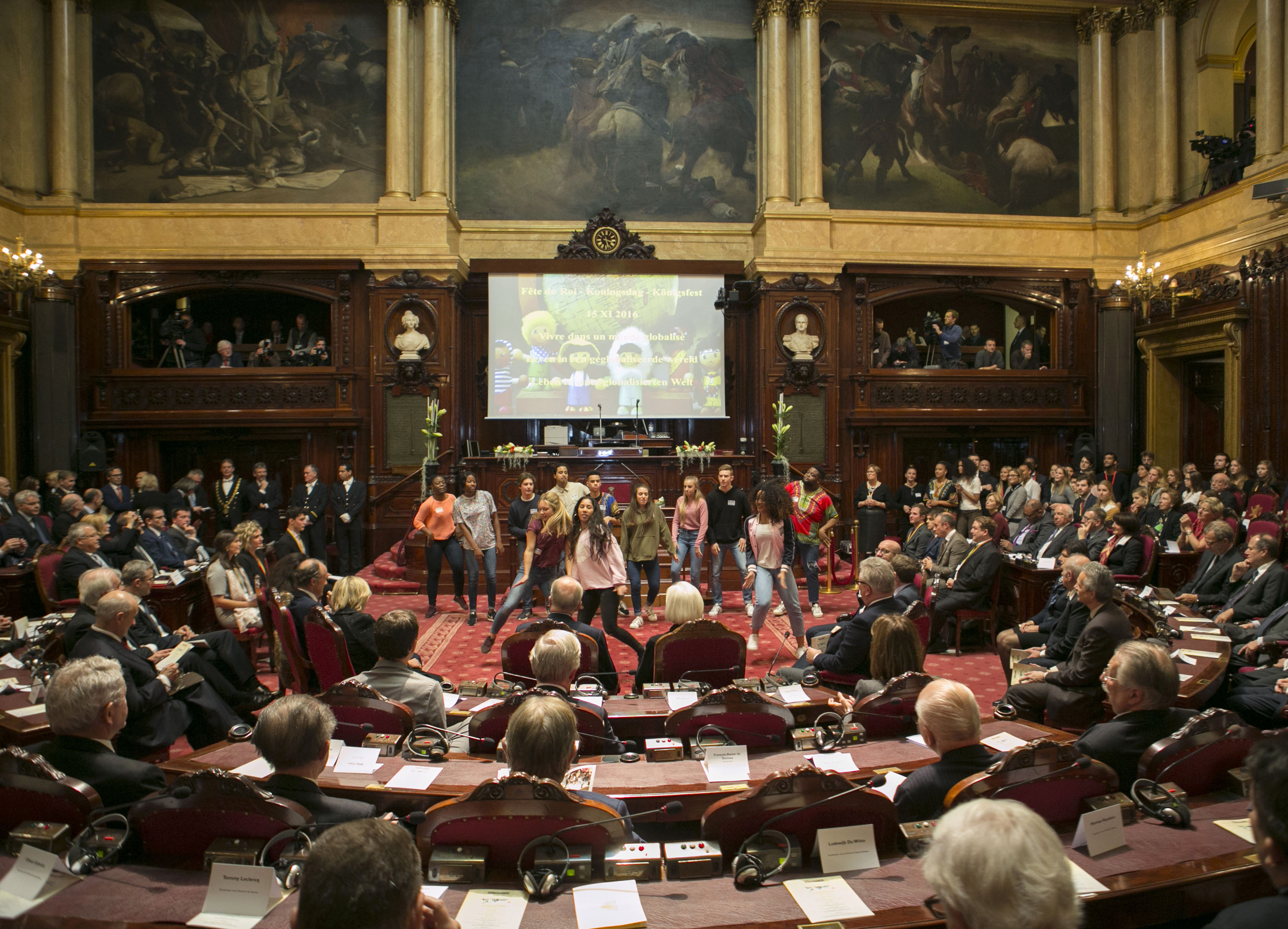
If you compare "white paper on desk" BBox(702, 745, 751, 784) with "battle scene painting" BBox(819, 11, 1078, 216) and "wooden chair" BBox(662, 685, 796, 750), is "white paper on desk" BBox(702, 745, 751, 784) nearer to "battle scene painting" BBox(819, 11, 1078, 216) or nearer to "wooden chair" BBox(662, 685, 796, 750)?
"wooden chair" BBox(662, 685, 796, 750)

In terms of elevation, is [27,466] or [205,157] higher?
[205,157]

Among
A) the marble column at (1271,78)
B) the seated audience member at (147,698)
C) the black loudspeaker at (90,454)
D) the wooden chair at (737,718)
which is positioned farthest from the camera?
the black loudspeaker at (90,454)

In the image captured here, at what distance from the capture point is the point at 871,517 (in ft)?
37.6

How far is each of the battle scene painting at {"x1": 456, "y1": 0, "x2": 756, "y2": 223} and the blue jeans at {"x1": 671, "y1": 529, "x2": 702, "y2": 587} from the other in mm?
7020

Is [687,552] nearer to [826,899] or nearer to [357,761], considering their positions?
[357,761]

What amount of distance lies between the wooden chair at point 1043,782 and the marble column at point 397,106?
1232 centimetres

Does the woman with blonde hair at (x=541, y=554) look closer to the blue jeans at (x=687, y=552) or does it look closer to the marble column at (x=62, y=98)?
the blue jeans at (x=687, y=552)

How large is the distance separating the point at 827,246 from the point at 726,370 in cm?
251

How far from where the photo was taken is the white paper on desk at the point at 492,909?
6.58 ft

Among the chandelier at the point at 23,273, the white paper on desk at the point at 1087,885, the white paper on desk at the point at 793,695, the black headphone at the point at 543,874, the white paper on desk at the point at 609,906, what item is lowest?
the white paper on desk at the point at 609,906

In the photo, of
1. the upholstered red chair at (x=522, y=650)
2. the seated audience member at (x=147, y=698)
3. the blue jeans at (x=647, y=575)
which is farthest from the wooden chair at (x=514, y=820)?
the blue jeans at (x=647, y=575)

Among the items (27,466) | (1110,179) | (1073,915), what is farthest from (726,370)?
(1073,915)

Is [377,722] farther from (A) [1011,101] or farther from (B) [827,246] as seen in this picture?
(A) [1011,101]

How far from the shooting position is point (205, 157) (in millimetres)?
12844
